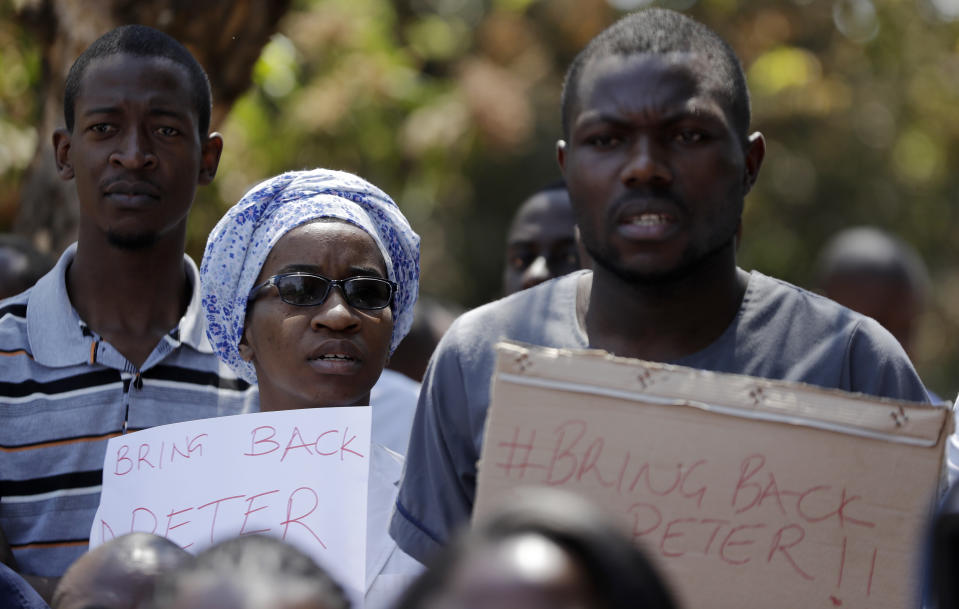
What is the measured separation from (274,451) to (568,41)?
10.2m

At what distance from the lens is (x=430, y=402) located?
2715mm

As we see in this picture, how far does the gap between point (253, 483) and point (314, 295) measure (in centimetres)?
55

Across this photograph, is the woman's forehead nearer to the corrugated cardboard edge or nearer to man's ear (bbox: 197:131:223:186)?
man's ear (bbox: 197:131:223:186)

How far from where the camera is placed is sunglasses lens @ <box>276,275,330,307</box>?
3012 mm

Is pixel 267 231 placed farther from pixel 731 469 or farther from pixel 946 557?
pixel 946 557

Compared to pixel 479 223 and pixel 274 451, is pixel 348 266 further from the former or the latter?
pixel 479 223

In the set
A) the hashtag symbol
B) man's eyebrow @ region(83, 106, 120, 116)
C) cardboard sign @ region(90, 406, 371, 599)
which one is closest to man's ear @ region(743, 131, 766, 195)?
the hashtag symbol

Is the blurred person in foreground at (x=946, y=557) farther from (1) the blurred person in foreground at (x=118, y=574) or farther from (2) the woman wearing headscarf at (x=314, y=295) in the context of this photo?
(2) the woman wearing headscarf at (x=314, y=295)

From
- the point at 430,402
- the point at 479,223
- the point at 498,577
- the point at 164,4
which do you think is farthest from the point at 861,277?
the point at 479,223

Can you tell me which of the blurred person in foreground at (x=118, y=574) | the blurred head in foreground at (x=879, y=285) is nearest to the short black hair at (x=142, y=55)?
the blurred person in foreground at (x=118, y=574)

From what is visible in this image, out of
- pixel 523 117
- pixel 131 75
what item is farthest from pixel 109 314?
pixel 523 117

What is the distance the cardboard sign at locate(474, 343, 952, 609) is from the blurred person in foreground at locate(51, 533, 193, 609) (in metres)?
0.58

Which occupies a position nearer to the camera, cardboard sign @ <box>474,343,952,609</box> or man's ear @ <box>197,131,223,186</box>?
cardboard sign @ <box>474,343,952,609</box>

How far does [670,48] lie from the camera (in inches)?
106
